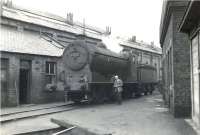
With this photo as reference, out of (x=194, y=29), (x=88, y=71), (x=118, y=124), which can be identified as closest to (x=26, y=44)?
(x=88, y=71)

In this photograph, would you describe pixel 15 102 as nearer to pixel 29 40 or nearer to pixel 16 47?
pixel 16 47

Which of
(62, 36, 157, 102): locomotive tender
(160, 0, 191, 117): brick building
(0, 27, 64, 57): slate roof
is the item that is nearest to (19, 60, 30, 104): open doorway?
(0, 27, 64, 57): slate roof

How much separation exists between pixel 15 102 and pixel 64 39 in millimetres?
11472

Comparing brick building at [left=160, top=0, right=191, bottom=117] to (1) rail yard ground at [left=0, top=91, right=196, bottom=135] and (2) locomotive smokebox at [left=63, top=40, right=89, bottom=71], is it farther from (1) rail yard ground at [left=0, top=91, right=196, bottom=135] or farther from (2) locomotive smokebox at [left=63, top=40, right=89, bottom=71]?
(2) locomotive smokebox at [left=63, top=40, right=89, bottom=71]

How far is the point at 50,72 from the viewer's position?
21.0 metres

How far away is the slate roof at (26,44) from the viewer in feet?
60.1

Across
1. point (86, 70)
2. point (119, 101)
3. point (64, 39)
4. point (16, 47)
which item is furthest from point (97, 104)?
point (64, 39)

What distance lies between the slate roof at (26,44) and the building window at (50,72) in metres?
0.70

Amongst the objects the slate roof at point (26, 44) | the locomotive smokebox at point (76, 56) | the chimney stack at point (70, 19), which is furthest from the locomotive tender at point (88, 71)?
the chimney stack at point (70, 19)

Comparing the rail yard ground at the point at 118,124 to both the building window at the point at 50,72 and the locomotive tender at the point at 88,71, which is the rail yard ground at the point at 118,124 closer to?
the locomotive tender at the point at 88,71

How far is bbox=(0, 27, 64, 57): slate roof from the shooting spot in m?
18.3

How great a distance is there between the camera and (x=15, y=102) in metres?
17.8

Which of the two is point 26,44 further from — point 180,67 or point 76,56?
point 180,67

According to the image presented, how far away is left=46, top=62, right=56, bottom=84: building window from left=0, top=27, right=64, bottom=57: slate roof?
696 millimetres
